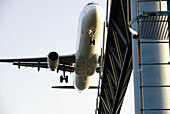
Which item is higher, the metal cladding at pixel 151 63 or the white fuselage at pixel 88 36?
the white fuselage at pixel 88 36

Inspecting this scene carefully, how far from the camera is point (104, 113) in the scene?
31.3 metres

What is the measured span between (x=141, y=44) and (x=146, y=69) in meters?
0.75

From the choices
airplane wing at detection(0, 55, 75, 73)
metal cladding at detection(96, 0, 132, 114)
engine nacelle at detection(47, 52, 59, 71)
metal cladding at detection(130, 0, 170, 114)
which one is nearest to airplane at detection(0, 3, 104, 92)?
engine nacelle at detection(47, 52, 59, 71)

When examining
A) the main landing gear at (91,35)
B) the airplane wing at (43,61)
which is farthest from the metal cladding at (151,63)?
the airplane wing at (43,61)

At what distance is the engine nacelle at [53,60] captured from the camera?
30.1m

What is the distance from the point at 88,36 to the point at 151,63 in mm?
18929

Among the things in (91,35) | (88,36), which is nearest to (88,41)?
(88,36)

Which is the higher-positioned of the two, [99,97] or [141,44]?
[141,44]

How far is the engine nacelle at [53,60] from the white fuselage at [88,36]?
6.95ft

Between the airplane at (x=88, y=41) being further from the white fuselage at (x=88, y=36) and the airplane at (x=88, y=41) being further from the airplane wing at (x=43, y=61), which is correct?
the airplane wing at (x=43, y=61)

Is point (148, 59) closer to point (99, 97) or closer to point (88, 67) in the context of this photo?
point (99, 97)

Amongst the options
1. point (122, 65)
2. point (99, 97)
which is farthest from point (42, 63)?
point (122, 65)

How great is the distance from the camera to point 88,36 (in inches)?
1088

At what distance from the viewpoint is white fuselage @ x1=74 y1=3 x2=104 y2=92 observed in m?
27.2
